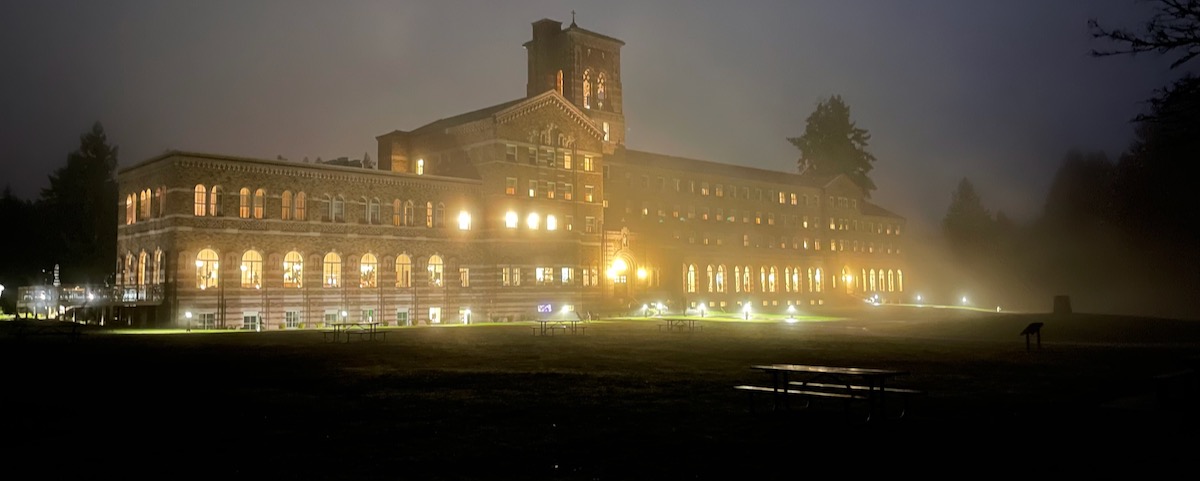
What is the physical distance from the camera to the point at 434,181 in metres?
58.4

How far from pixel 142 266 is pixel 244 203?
7689 mm

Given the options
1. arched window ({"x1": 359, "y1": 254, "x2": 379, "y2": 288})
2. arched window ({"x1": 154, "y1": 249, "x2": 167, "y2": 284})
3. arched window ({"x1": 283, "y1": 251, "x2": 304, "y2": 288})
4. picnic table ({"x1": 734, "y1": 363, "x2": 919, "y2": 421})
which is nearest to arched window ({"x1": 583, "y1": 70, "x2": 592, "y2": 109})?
arched window ({"x1": 359, "y1": 254, "x2": 379, "y2": 288})

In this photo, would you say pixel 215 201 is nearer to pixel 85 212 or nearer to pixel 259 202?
pixel 259 202

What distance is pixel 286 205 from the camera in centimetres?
5141

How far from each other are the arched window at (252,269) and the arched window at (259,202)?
236 centimetres

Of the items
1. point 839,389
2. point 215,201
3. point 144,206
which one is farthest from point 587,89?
point 839,389

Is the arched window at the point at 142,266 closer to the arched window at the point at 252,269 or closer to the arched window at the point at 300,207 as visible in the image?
the arched window at the point at 252,269

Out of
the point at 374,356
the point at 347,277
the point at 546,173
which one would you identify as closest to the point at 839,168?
the point at 546,173

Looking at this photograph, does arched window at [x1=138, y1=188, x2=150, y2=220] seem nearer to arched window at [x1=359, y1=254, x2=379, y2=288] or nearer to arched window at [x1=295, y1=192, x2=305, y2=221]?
arched window at [x1=295, y1=192, x2=305, y2=221]

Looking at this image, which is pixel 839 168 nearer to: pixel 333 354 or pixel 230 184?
pixel 230 184

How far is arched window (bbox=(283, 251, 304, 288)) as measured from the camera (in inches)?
2012

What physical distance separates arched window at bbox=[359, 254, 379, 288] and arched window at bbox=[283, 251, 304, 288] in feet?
12.8

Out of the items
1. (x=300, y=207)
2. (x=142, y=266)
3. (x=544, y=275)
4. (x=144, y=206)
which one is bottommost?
(x=544, y=275)

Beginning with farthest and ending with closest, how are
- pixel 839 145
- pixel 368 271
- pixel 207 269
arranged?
pixel 839 145, pixel 368 271, pixel 207 269
